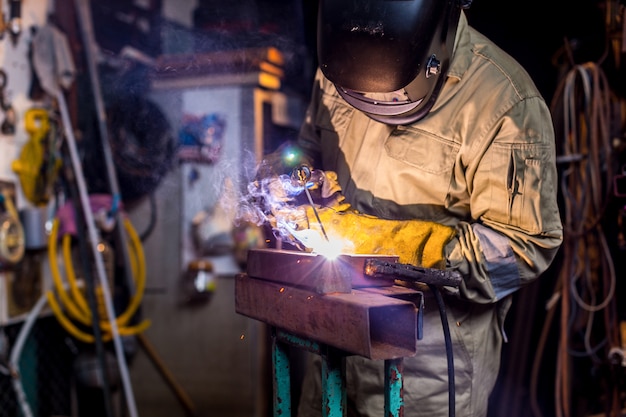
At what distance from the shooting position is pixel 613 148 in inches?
107

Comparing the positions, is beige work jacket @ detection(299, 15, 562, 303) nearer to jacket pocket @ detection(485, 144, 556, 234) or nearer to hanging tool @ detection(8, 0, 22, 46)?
jacket pocket @ detection(485, 144, 556, 234)

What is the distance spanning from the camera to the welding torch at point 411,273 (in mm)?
1389

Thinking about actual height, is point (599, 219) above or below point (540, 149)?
below

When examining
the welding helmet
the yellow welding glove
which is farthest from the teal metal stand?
the welding helmet

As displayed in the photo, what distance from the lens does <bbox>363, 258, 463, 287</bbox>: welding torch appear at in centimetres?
→ 139

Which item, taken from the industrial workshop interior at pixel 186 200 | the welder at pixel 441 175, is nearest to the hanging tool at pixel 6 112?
the industrial workshop interior at pixel 186 200

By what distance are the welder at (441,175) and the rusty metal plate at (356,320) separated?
10.7 inches

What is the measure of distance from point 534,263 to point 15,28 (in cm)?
314

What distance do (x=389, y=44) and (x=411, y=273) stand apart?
56 cm

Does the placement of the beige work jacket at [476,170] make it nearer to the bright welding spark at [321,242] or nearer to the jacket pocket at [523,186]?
the jacket pocket at [523,186]

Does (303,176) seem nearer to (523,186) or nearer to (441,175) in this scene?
(441,175)

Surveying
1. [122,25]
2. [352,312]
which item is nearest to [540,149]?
[352,312]

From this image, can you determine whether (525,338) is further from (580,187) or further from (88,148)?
(88,148)

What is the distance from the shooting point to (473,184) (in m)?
1.72
